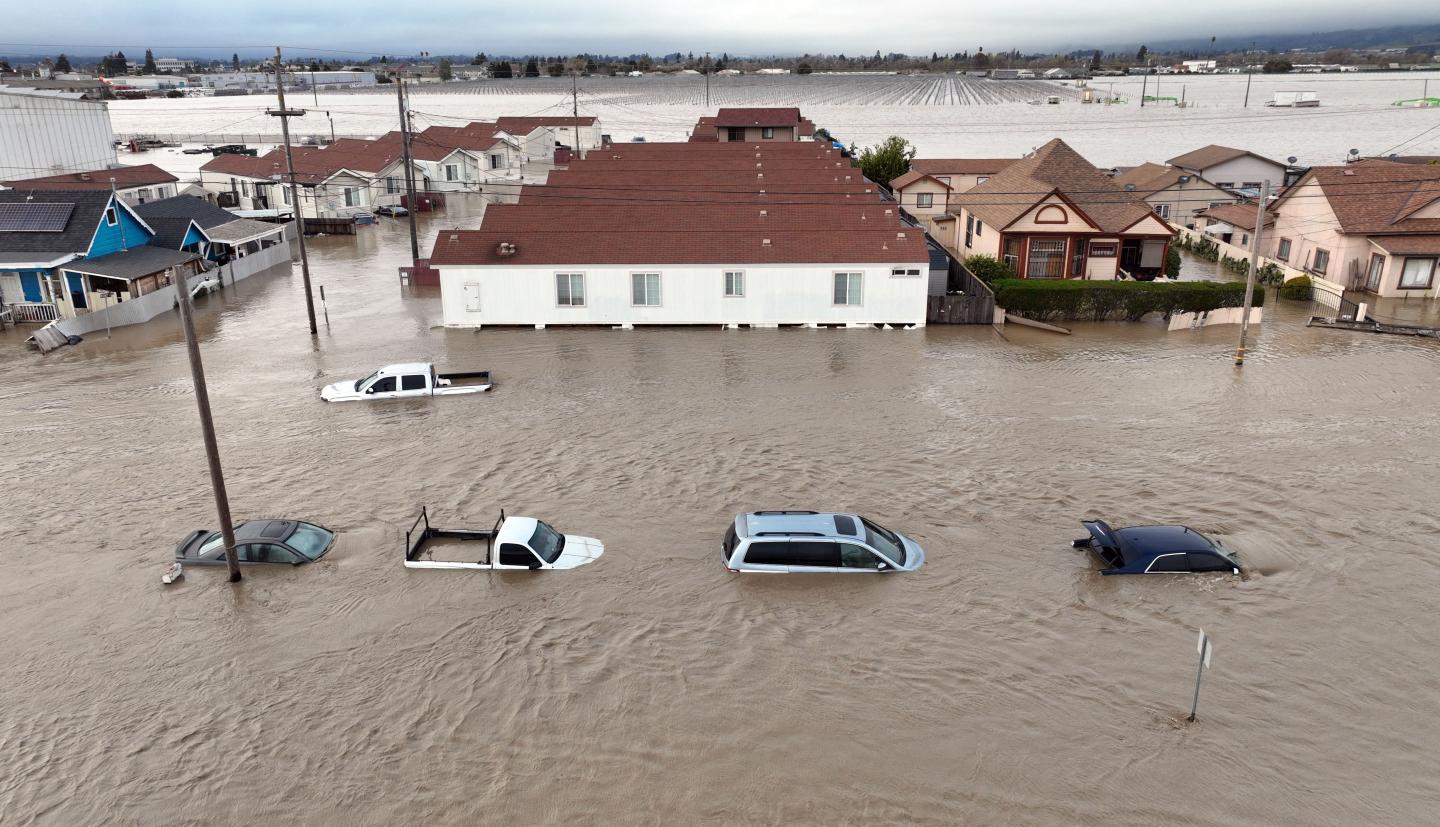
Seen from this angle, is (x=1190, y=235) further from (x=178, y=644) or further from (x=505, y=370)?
(x=178, y=644)

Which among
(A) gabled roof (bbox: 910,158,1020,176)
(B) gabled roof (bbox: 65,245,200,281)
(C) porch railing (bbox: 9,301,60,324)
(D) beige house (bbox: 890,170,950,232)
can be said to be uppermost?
(A) gabled roof (bbox: 910,158,1020,176)

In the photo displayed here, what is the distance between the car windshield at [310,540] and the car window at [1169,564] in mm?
16930

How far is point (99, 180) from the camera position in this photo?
207 feet

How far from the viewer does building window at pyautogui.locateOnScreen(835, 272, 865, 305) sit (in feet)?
123

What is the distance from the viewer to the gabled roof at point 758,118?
256 ft

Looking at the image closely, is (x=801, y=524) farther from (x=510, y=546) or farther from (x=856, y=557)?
(x=510, y=546)

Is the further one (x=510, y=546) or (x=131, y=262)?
(x=131, y=262)

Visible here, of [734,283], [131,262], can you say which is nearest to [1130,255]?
[734,283]

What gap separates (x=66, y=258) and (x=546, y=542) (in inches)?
1285

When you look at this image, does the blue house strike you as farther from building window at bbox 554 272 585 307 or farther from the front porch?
the front porch

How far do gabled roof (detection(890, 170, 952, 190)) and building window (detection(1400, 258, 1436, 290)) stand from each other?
1163 inches

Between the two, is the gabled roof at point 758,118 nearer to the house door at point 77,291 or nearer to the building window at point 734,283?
the building window at point 734,283

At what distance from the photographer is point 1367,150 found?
122250 millimetres

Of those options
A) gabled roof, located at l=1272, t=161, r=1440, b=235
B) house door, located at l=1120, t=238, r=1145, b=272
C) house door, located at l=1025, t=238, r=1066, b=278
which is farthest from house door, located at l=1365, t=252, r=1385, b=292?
house door, located at l=1025, t=238, r=1066, b=278
